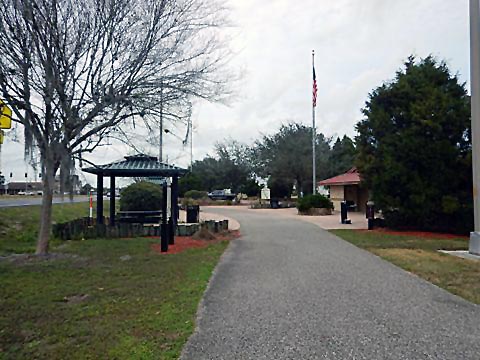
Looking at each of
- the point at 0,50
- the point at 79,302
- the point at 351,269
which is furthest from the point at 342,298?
the point at 0,50

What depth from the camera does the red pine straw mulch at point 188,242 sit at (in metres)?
13.8

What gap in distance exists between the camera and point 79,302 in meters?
7.25

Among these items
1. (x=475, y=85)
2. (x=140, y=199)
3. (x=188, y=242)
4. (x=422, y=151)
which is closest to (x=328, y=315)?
(x=188, y=242)

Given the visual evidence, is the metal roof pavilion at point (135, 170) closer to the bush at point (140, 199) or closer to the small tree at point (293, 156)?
the bush at point (140, 199)

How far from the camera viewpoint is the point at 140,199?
2458 centimetres

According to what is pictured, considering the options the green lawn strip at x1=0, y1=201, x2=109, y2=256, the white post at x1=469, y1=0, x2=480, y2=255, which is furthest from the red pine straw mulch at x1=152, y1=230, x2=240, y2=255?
the white post at x1=469, y1=0, x2=480, y2=255

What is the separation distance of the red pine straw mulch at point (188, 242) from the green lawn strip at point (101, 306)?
1.43 meters

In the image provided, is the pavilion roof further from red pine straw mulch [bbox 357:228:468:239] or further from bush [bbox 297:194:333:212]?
bush [bbox 297:194:333:212]

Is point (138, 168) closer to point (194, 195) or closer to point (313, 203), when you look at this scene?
point (313, 203)

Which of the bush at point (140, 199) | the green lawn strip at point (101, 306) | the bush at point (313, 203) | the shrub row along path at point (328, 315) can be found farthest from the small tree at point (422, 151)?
the bush at point (313, 203)

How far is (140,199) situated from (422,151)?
1366cm

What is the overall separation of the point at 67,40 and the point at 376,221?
15.2 metres

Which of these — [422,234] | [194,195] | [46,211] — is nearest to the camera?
[46,211]

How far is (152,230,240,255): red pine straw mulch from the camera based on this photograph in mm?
13750
